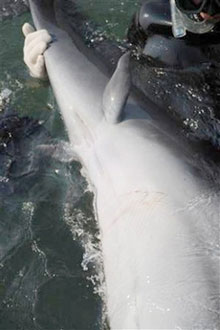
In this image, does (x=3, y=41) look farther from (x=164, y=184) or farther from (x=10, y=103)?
(x=164, y=184)

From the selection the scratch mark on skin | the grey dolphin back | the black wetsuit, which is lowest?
the black wetsuit

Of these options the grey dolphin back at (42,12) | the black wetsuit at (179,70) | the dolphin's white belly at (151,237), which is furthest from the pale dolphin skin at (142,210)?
the grey dolphin back at (42,12)

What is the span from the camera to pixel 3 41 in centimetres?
662

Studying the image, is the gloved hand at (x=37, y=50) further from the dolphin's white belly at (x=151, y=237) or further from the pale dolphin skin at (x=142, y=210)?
the dolphin's white belly at (x=151, y=237)

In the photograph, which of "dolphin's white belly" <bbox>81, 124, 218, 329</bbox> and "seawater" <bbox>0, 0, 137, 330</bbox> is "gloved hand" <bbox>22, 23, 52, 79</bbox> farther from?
"dolphin's white belly" <bbox>81, 124, 218, 329</bbox>

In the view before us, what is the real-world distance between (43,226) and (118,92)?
3.79 ft

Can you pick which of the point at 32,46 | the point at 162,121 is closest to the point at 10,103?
the point at 32,46

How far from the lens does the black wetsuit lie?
452 cm

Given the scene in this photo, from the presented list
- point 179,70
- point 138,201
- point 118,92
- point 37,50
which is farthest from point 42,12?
point 138,201

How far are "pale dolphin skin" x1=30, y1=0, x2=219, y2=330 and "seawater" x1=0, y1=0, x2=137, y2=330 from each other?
218 mm

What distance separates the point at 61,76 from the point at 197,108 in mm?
1249

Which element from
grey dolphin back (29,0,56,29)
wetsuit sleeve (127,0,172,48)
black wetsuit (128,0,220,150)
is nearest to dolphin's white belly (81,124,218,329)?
black wetsuit (128,0,220,150)

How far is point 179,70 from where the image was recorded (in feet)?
17.3

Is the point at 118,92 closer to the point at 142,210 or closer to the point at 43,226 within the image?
the point at 142,210
